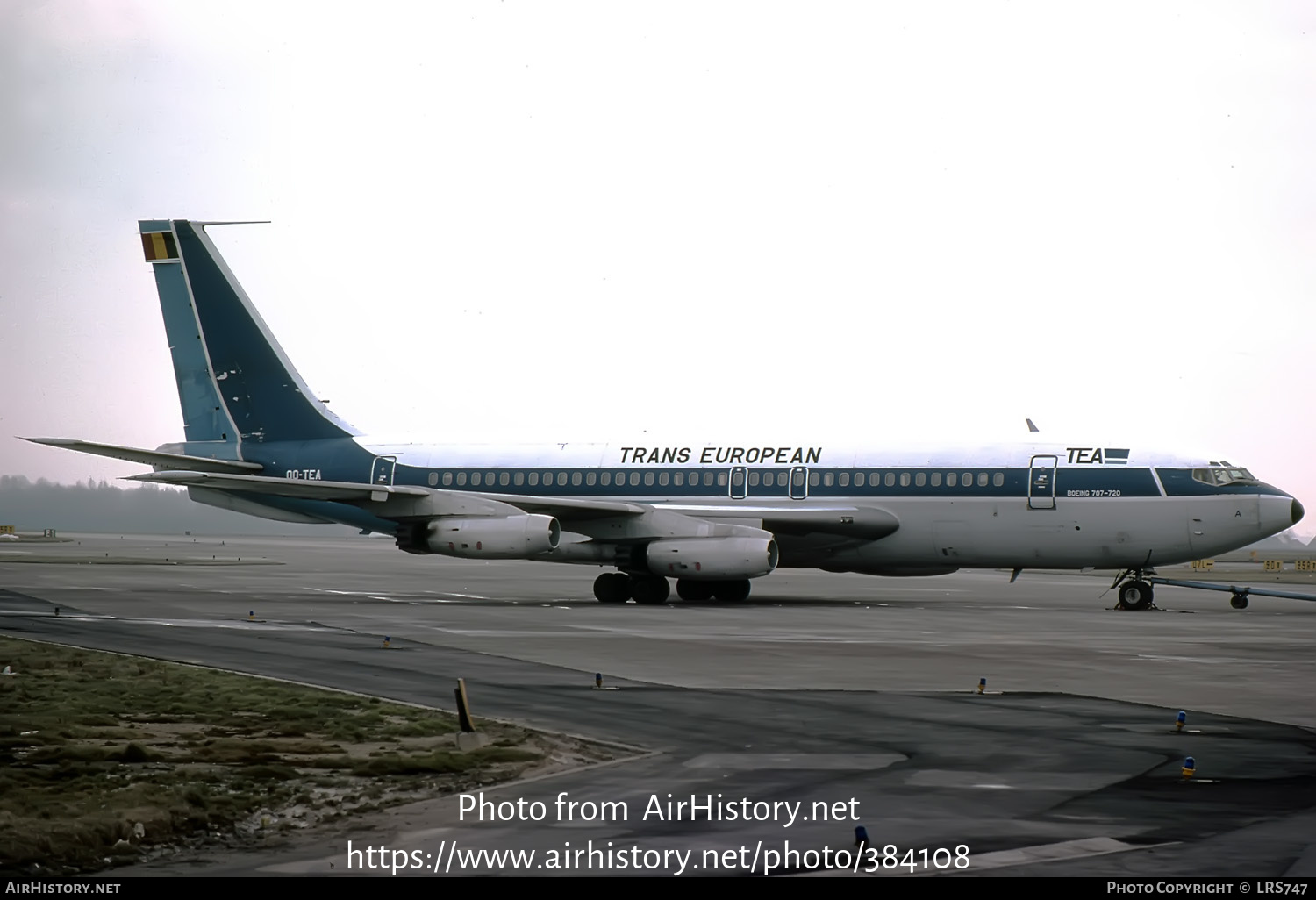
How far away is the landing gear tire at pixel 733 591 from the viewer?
37.9 meters

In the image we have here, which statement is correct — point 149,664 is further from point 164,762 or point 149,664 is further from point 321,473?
point 321,473

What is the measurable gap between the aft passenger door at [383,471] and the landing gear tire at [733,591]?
31.9 ft

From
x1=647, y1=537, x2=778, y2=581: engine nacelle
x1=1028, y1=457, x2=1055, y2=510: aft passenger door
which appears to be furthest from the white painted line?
x1=1028, y1=457, x2=1055, y2=510: aft passenger door

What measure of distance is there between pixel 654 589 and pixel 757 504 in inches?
135

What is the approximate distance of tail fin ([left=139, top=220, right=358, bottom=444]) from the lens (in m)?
43.2

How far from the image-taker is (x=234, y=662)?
1973cm

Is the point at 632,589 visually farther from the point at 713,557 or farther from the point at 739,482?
the point at 739,482

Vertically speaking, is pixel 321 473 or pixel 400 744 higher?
pixel 321 473

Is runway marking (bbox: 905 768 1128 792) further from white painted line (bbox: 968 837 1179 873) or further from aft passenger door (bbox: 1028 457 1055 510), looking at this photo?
aft passenger door (bbox: 1028 457 1055 510)

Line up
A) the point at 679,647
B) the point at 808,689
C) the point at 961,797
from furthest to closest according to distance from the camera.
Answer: the point at 679,647 → the point at 808,689 → the point at 961,797

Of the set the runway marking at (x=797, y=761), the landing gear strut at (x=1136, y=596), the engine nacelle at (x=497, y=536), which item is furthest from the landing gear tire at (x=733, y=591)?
the runway marking at (x=797, y=761)

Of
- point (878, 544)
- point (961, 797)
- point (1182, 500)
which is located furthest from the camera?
point (878, 544)
